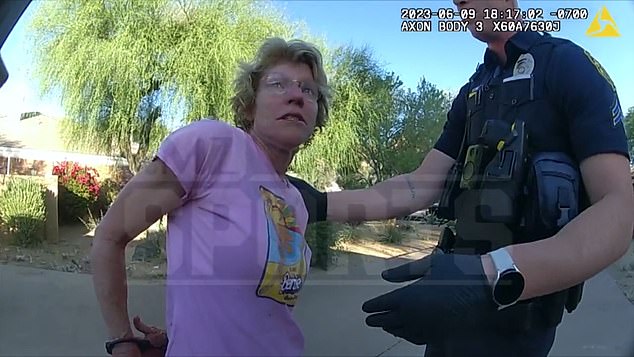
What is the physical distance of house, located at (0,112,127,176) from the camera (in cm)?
152

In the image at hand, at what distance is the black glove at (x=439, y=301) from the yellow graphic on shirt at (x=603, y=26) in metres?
0.53

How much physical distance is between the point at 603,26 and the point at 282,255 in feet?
2.16

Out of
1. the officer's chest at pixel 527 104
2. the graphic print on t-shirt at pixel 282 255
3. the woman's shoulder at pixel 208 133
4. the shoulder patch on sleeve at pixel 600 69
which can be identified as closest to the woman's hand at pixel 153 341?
the graphic print on t-shirt at pixel 282 255

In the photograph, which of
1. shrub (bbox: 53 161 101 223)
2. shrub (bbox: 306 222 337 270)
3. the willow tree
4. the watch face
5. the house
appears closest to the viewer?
the watch face

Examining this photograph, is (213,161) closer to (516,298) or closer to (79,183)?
(516,298)

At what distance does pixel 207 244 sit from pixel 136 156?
791 millimetres

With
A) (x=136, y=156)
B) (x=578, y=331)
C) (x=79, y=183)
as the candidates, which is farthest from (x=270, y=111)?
(x=578, y=331)

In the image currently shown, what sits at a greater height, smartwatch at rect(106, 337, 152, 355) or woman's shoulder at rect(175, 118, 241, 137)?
woman's shoulder at rect(175, 118, 241, 137)

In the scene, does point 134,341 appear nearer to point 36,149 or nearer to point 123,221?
point 123,221

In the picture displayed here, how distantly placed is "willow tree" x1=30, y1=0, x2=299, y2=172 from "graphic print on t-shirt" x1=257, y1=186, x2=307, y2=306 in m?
0.89

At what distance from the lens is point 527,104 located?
2.60 ft

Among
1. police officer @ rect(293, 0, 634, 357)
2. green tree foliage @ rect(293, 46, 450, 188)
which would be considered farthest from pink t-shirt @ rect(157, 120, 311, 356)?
green tree foliage @ rect(293, 46, 450, 188)

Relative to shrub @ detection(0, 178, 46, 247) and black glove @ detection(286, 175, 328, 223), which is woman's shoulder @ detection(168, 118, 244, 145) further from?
shrub @ detection(0, 178, 46, 247)

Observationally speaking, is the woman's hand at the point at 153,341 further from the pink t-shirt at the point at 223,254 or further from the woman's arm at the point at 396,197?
the woman's arm at the point at 396,197
